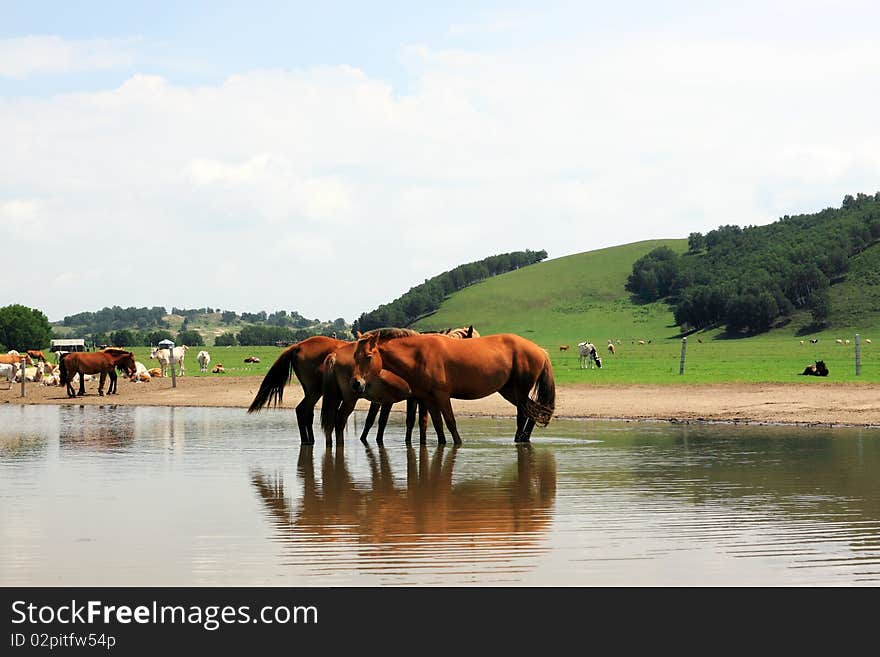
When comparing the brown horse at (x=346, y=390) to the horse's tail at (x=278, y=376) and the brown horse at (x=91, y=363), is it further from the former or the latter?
the brown horse at (x=91, y=363)

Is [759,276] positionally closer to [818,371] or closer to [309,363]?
[818,371]

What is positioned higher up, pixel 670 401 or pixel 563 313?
pixel 563 313

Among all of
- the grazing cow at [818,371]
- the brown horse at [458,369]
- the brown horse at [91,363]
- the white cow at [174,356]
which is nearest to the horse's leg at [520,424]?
the brown horse at [458,369]

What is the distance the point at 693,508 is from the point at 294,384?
1280 inches

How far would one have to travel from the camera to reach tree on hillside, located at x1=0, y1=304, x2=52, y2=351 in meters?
132

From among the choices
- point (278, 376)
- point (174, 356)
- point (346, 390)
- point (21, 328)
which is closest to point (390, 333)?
point (346, 390)

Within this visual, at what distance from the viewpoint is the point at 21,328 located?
13262 centimetres

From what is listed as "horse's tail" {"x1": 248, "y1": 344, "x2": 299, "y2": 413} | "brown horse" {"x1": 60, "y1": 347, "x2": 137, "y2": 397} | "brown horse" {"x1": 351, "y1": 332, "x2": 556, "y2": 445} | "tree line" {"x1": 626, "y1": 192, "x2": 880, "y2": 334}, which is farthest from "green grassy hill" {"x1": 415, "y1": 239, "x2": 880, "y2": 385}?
"brown horse" {"x1": 351, "y1": 332, "x2": 556, "y2": 445}

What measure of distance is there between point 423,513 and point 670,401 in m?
19.2

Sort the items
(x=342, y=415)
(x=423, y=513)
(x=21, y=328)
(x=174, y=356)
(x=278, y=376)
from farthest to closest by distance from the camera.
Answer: (x=21, y=328) → (x=174, y=356) → (x=278, y=376) → (x=342, y=415) → (x=423, y=513)

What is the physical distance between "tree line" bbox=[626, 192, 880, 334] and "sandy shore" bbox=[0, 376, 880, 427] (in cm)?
10787

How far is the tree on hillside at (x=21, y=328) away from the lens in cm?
13238
